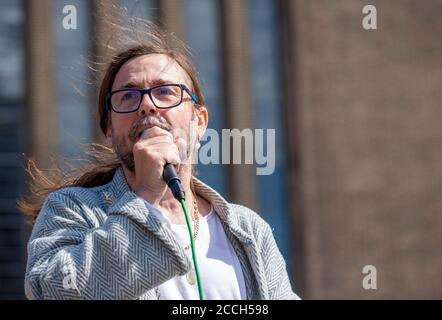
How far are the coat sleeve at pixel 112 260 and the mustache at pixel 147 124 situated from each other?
0.24 meters

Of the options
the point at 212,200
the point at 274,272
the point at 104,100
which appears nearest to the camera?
the point at 274,272

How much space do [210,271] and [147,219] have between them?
35cm

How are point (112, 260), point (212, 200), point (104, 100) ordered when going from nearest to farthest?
point (112, 260) → point (212, 200) → point (104, 100)

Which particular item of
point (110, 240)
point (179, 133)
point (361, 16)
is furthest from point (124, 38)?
point (361, 16)

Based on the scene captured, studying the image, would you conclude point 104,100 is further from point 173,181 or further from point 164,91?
point 173,181

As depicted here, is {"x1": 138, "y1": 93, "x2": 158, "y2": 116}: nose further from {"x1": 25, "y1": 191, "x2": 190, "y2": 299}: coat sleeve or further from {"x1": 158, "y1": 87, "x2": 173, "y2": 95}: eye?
{"x1": 25, "y1": 191, "x2": 190, "y2": 299}: coat sleeve

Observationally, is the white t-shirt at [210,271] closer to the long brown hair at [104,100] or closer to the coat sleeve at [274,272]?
the coat sleeve at [274,272]

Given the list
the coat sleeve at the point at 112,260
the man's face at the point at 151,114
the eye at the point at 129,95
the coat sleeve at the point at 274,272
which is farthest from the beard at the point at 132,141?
the coat sleeve at the point at 274,272

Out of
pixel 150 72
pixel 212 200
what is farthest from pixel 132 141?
pixel 212 200

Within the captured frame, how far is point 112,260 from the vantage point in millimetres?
3465

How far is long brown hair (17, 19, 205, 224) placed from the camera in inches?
165

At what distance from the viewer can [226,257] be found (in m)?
3.89

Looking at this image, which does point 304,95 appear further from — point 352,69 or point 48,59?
point 48,59
